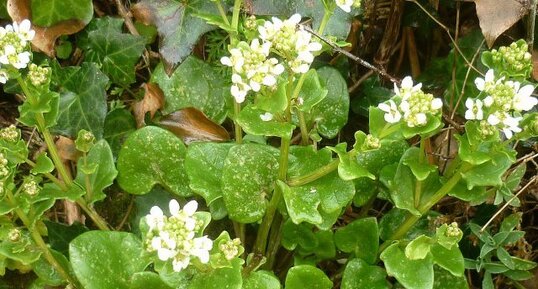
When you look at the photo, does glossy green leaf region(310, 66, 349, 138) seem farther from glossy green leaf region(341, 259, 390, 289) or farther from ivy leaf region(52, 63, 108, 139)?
ivy leaf region(52, 63, 108, 139)

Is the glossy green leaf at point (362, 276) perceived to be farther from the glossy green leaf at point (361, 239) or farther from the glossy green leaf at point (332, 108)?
the glossy green leaf at point (332, 108)

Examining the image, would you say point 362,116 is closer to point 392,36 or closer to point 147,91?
point 392,36

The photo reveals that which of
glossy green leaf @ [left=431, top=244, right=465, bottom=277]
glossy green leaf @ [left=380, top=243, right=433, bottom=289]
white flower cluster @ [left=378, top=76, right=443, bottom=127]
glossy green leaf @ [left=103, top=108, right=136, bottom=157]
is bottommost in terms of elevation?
glossy green leaf @ [left=380, top=243, right=433, bottom=289]

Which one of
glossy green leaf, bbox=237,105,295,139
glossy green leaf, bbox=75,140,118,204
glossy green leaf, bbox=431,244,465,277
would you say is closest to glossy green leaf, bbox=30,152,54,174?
glossy green leaf, bbox=75,140,118,204

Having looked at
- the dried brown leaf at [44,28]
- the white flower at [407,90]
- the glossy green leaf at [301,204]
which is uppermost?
the white flower at [407,90]

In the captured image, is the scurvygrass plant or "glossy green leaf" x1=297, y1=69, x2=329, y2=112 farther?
"glossy green leaf" x1=297, y1=69, x2=329, y2=112

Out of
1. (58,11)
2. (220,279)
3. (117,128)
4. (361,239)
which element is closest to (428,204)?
(361,239)

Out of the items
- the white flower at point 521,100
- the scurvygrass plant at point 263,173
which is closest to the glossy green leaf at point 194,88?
the scurvygrass plant at point 263,173

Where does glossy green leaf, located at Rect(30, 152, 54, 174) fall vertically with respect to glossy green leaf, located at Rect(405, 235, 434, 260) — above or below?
above
